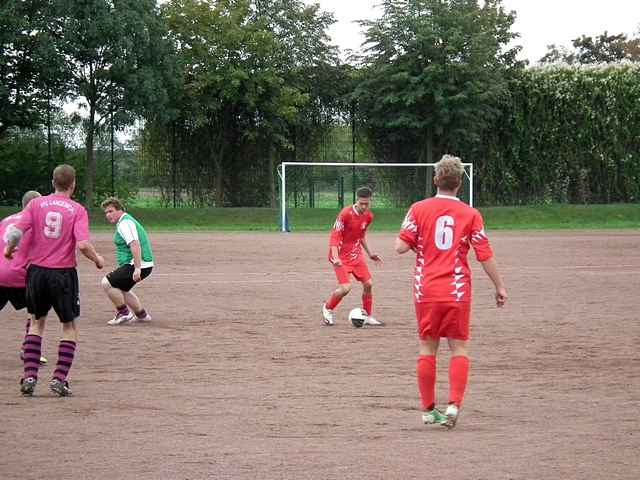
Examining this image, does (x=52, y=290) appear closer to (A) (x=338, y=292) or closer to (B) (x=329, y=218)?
(A) (x=338, y=292)

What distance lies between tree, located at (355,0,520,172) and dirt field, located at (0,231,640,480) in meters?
23.2

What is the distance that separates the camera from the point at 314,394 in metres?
8.84

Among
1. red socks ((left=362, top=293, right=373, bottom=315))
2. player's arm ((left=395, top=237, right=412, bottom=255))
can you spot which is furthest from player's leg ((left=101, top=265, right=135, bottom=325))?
player's arm ((left=395, top=237, right=412, bottom=255))

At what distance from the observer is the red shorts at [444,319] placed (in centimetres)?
742

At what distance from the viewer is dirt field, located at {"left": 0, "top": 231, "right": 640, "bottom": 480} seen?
6.45 metres

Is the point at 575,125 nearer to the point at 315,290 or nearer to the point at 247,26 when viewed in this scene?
the point at 247,26

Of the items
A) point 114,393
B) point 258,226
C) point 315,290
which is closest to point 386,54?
point 258,226

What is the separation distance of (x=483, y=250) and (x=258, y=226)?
30.7m

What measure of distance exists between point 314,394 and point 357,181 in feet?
104

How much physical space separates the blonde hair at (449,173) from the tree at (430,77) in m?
32.4

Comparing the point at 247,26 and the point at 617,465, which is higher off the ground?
the point at 247,26

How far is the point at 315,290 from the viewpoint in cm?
1781

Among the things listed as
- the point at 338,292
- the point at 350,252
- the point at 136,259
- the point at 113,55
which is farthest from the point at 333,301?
the point at 113,55

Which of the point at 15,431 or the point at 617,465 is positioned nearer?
the point at 617,465
